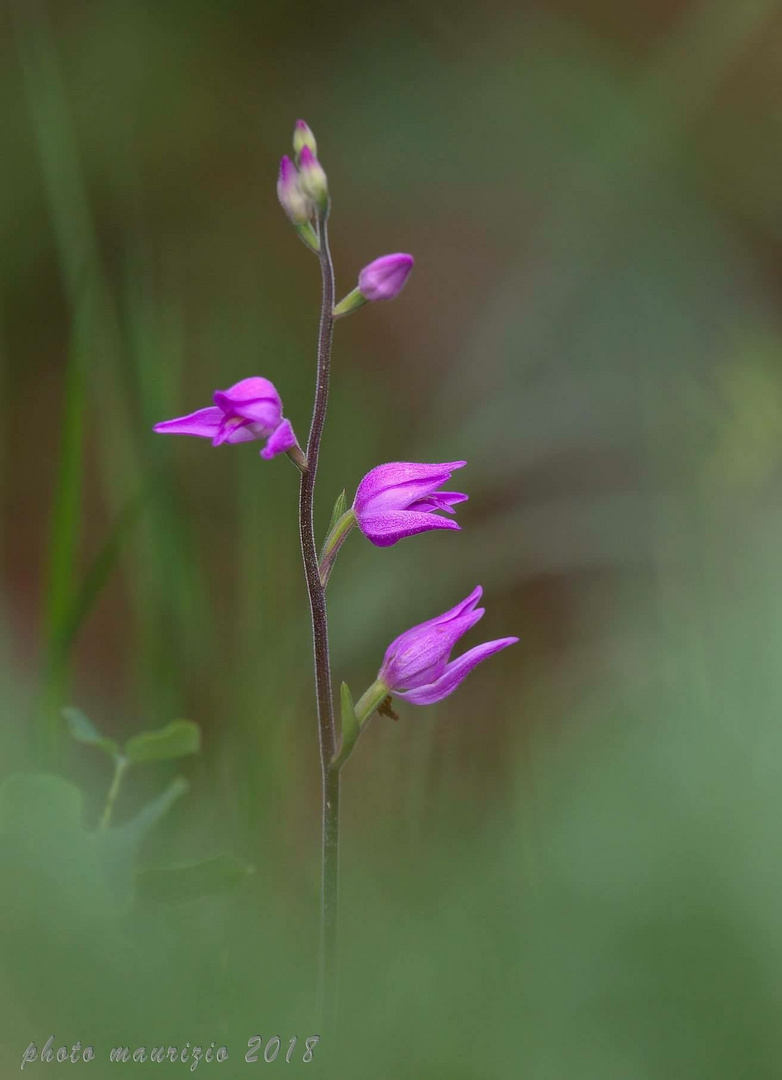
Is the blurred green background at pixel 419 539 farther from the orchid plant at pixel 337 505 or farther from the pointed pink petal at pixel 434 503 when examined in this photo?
the pointed pink petal at pixel 434 503

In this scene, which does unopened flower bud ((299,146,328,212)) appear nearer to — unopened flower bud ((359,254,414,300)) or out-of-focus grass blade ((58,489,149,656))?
unopened flower bud ((359,254,414,300))

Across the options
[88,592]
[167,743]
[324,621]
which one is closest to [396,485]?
[324,621]

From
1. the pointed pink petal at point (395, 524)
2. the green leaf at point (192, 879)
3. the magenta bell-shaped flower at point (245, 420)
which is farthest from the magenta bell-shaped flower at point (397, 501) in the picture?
the green leaf at point (192, 879)

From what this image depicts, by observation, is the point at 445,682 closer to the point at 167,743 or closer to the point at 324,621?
the point at 324,621

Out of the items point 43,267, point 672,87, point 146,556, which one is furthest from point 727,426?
point 43,267

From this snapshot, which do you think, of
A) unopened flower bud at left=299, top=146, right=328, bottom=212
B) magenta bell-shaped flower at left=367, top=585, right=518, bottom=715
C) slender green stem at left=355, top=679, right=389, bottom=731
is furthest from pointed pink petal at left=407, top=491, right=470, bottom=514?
unopened flower bud at left=299, top=146, right=328, bottom=212

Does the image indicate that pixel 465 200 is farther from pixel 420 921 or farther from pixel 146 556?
pixel 420 921
